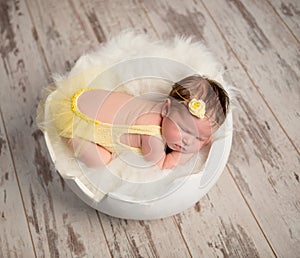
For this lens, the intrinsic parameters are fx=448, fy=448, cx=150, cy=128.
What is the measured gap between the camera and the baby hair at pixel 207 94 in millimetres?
1089

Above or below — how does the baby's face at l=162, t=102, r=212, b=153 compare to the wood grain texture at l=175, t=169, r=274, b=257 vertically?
above

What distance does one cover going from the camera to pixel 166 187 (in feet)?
3.48

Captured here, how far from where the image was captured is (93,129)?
3.75 ft

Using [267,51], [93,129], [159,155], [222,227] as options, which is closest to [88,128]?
[93,129]

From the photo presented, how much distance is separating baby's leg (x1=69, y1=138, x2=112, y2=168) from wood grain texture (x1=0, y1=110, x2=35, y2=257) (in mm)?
275

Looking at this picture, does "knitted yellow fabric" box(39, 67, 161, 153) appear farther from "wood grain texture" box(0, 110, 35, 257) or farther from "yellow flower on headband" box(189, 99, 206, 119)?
"wood grain texture" box(0, 110, 35, 257)

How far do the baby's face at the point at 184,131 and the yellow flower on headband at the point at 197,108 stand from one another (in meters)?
0.02

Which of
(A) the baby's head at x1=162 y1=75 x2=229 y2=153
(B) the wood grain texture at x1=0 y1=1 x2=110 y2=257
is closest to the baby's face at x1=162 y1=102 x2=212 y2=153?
(A) the baby's head at x1=162 y1=75 x2=229 y2=153

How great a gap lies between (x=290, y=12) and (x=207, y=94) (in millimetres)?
683

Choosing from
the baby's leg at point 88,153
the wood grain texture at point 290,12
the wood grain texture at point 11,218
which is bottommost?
the wood grain texture at point 11,218

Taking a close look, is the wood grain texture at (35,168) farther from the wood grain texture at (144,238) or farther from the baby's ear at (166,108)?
the baby's ear at (166,108)

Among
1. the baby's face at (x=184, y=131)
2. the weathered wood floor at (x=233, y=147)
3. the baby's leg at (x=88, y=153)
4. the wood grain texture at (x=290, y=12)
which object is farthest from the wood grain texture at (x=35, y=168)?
the wood grain texture at (x=290, y=12)

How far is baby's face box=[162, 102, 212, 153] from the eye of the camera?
3.58ft

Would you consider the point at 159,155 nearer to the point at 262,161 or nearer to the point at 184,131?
the point at 184,131
